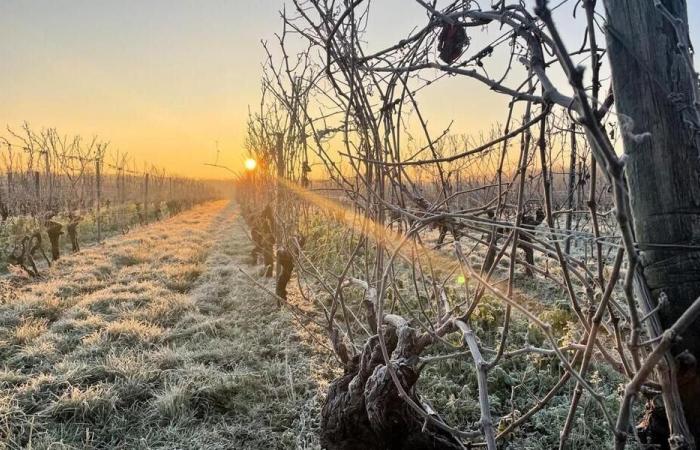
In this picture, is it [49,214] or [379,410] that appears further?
[49,214]

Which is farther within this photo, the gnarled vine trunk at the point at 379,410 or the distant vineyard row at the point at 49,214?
the distant vineyard row at the point at 49,214

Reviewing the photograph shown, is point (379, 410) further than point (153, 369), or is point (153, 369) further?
point (153, 369)

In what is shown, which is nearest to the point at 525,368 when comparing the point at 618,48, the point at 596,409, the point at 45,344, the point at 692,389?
the point at 596,409

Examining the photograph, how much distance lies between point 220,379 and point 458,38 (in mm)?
3238

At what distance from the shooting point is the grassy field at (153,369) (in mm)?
2986

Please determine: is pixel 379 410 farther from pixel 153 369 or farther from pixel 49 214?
pixel 49 214

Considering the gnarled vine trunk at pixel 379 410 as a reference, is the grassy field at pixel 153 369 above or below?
below

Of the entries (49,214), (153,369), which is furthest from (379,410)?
(49,214)

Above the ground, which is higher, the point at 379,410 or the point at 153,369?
the point at 379,410

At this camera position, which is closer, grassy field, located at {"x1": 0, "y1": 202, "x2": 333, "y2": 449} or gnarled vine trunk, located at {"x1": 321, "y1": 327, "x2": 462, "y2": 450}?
gnarled vine trunk, located at {"x1": 321, "y1": 327, "x2": 462, "y2": 450}

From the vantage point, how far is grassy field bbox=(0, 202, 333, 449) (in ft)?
9.80

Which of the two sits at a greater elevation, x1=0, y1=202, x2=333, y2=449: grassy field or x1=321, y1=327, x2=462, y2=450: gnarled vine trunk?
x1=321, y1=327, x2=462, y2=450: gnarled vine trunk

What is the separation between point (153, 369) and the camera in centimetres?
383

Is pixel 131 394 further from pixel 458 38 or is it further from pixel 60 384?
pixel 458 38
